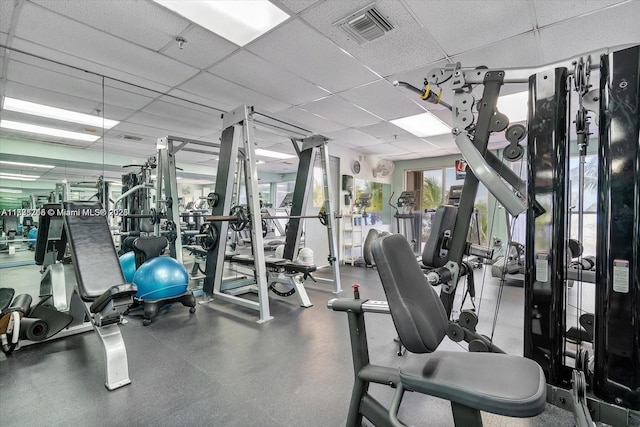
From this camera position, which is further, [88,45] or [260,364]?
[88,45]

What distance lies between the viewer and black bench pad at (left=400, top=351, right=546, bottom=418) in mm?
960

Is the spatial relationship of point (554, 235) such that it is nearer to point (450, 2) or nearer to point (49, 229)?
point (450, 2)

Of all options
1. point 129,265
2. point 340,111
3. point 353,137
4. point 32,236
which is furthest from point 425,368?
point 353,137

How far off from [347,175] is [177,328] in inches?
186

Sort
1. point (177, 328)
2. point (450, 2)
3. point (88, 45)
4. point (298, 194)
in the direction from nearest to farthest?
point (450, 2) < point (88, 45) < point (177, 328) < point (298, 194)

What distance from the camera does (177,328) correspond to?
305 cm

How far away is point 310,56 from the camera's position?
2.89 metres

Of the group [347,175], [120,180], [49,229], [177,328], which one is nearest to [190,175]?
[120,180]

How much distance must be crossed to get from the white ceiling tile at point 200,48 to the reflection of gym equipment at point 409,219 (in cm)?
435

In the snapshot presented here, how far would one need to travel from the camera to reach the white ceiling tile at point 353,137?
561cm

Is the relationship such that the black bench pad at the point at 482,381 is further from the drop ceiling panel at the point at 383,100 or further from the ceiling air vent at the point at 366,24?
the drop ceiling panel at the point at 383,100

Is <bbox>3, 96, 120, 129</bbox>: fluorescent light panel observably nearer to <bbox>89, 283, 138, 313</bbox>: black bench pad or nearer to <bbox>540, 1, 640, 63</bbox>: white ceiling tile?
<bbox>89, 283, 138, 313</bbox>: black bench pad

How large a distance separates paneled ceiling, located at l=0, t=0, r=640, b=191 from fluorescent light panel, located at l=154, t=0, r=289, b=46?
0.08 m

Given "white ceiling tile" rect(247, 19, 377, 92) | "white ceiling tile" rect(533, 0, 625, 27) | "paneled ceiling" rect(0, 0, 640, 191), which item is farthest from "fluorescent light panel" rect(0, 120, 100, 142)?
"white ceiling tile" rect(533, 0, 625, 27)
